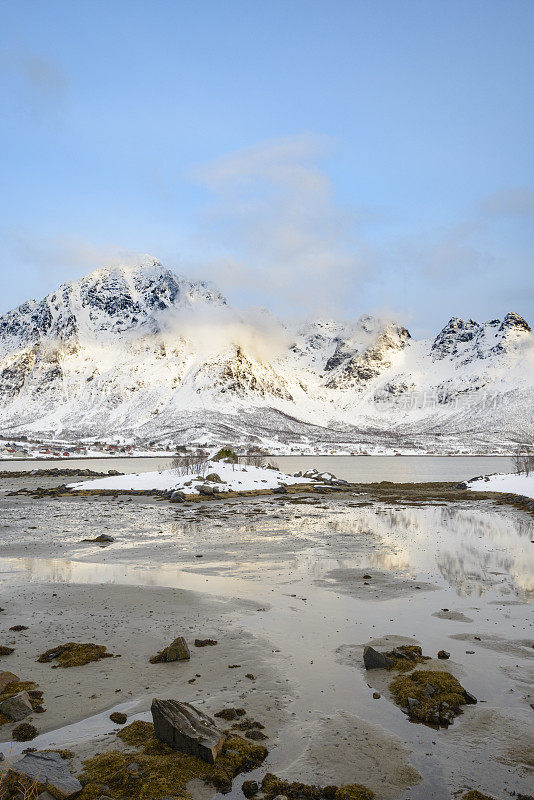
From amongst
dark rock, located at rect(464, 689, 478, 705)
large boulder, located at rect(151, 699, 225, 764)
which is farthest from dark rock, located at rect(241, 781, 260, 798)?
dark rock, located at rect(464, 689, 478, 705)

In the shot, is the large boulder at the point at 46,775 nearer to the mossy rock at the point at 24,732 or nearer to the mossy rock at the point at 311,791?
the mossy rock at the point at 24,732

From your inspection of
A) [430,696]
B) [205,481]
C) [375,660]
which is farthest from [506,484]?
[430,696]

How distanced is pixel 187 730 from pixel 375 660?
176 inches

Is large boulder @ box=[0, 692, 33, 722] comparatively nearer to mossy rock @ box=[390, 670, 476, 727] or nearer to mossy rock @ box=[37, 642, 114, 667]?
mossy rock @ box=[37, 642, 114, 667]

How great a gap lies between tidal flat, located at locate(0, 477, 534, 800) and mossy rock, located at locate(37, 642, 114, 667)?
294 mm

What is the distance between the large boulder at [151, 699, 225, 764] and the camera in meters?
7.13

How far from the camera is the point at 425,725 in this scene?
8.18 meters

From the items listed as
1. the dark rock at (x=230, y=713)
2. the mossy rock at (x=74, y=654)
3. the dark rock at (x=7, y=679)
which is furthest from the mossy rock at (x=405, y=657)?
the dark rock at (x=7, y=679)

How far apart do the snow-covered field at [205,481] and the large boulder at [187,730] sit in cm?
4371

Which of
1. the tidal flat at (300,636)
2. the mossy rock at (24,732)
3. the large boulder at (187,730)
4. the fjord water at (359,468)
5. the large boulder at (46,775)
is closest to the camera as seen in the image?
the large boulder at (46,775)

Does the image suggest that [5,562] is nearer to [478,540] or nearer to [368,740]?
[368,740]

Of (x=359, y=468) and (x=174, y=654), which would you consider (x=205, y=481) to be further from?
(x=359, y=468)

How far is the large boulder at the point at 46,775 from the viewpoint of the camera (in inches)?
246

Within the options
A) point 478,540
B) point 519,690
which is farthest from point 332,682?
point 478,540
